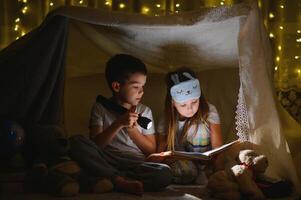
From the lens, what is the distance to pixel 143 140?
6.54 ft

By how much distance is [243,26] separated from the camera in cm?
184

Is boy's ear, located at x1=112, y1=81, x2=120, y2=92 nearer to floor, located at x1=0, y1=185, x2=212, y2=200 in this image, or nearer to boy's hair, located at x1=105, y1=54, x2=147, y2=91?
boy's hair, located at x1=105, y1=54, x2=147, y2=91

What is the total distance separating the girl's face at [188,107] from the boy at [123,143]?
14 centimetres

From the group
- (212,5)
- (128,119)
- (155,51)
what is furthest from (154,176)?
(212,5)

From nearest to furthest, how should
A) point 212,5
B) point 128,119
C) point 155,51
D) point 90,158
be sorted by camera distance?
point 90,158 → point 128,119 → point 155,51 → point 212,5

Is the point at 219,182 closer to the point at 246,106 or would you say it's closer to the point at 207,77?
the point at 246,106

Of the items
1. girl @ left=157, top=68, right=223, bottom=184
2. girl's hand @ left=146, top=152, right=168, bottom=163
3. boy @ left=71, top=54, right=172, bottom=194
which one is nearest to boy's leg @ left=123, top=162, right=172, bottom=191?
boy @ left=71, top=54, right=172, bottom=194

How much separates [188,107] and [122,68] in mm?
310

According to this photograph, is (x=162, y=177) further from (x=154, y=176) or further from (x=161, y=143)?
(x=161, y=143)

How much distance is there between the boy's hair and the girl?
15 centimetres

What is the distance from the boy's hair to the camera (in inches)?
77.5

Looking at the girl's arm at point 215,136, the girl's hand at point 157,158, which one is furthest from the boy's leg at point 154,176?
the girl's arm at point 215,136

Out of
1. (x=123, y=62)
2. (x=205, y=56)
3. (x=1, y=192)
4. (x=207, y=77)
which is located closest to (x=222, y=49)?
(x=205, y=56)

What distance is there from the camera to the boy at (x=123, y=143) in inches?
65.9
